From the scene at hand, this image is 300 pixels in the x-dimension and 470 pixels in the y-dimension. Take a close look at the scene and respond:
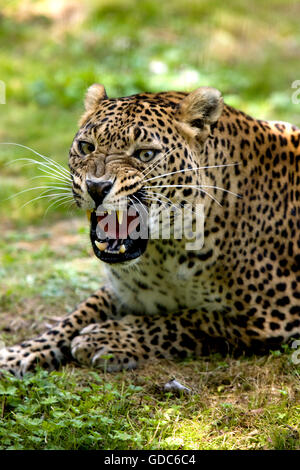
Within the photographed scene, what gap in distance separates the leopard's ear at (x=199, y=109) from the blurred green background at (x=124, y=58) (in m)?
5.73

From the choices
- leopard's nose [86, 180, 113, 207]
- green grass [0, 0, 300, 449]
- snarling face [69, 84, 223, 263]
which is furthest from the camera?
snarling face [69, 84, 223, 263]

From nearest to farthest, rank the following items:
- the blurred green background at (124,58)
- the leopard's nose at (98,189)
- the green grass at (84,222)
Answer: the green grass at (84,222) → the leopard's nose at (98,189) → the blurred green background at (124,58)

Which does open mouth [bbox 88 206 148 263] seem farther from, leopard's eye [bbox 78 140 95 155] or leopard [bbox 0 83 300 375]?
leopard's eye [bbox 78 140 95 155]

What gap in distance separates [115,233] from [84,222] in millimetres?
5176

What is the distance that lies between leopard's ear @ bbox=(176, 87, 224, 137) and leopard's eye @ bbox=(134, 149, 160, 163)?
1.35 ft

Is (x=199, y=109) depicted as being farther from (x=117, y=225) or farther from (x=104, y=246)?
(x=104, y=246)

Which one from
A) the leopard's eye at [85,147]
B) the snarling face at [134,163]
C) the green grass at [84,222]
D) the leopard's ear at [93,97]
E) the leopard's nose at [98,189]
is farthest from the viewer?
the leopard's ear at [93,97]

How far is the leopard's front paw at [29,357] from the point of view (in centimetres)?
696

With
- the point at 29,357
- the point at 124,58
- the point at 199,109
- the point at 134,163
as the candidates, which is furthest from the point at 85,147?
the point at 124,58

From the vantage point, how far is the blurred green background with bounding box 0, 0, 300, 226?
14812 mm

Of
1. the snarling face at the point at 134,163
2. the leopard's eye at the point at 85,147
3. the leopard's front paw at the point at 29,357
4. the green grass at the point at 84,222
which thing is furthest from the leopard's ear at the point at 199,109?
the leopard's front paw at the point at 29,357

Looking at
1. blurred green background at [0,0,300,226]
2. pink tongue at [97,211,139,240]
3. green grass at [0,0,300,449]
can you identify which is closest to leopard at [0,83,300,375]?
pink tongue at [97,211,139,240]

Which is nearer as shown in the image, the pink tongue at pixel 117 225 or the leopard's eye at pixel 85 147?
the pink tongue at pixel 117 225

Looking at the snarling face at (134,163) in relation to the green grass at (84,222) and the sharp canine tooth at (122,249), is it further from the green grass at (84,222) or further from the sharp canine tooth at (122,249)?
the green grass at (84,222)
